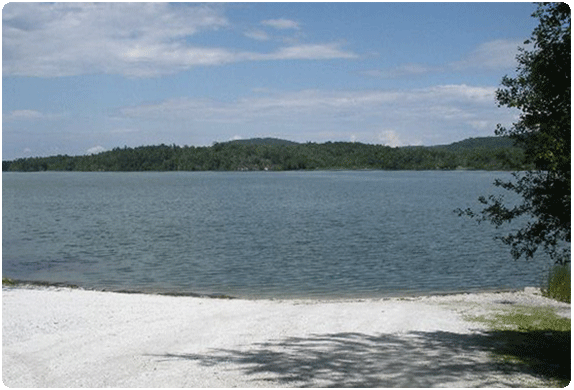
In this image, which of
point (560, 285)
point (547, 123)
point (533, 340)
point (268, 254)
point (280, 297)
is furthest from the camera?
point (268, 254)

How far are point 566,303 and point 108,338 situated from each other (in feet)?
57.9

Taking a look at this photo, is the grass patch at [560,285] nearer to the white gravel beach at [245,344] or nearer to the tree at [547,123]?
the white gravel beach at [245,344]

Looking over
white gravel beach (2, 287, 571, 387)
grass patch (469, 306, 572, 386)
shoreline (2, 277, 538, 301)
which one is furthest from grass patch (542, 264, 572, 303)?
grass patch (469, 306, 572, 386)

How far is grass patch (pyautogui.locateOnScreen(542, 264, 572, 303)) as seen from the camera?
25.6m

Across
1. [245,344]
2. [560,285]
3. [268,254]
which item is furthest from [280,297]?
[268,254]

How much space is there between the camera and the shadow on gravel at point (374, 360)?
12.3 meters

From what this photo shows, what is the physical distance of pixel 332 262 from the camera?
41.7 m

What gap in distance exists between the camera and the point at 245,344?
52.9 feet

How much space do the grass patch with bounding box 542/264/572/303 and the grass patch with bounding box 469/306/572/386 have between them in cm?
357

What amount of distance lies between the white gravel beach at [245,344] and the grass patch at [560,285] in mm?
1657

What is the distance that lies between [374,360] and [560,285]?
1568 centimetres

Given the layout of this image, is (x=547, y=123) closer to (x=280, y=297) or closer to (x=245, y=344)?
(x=245, y=344)

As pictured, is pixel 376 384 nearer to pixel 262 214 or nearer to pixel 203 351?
pixel 203 351

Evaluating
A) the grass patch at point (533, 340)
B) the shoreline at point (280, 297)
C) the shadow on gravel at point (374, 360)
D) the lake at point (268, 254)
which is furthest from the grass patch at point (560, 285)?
the shadow on gravel at point (374, 360)
